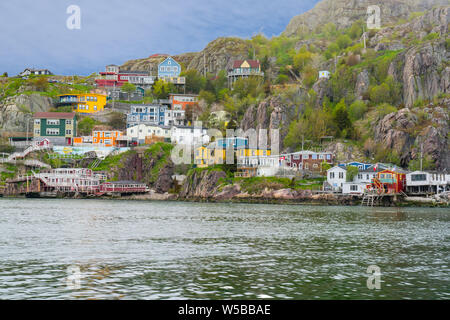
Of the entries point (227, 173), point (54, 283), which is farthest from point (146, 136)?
point (54, 283)

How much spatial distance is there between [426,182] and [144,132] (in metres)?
79.3

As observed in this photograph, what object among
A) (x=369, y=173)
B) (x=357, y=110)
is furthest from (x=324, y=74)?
(x=369, y=173)

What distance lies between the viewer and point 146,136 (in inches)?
5605

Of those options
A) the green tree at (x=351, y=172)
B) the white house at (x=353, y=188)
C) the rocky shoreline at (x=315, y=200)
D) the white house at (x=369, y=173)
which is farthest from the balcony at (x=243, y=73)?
the white house at (x=353, y=188)

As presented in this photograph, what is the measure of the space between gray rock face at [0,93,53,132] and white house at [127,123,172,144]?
106ft

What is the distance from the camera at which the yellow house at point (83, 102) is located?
516 feet

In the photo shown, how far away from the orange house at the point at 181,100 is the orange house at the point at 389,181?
79.3 m

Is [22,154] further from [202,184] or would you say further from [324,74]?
[324,74]

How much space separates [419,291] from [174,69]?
169374 mm

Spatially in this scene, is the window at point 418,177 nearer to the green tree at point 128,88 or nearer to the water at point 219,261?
the water at point 219,261

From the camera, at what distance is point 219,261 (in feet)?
95.9

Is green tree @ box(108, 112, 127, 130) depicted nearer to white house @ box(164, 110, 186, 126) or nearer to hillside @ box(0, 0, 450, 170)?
white house @ box(164, 110, 186, 126)

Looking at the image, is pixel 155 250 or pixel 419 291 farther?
pixel 155 250
